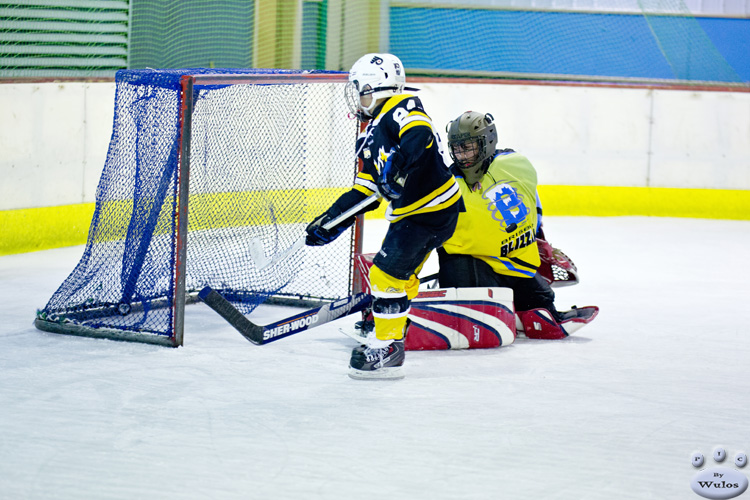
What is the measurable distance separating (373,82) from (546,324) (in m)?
1.30

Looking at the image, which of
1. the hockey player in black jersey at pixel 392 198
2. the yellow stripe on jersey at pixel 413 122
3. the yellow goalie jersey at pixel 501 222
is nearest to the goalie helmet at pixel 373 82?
the hockey player in black jersey at pixel 392 198

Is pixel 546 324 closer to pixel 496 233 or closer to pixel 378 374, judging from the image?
pixel 496 233

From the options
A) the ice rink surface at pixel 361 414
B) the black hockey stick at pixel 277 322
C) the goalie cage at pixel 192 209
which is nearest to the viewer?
the ice rink surface at pixel 361 414

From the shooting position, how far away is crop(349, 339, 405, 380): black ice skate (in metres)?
3.40

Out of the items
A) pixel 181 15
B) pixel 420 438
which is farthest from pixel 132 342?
pixel 181 15

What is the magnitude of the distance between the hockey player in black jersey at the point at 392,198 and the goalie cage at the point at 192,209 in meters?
0.62

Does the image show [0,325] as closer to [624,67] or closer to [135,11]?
[135,11]

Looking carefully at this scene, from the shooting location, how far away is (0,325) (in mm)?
3986

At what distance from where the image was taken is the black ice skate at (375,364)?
11.2 feet

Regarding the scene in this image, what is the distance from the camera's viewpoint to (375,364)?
3.41 meters

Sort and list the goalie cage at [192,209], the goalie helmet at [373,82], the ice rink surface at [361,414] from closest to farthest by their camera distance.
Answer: the ice rink surface at [361,414], the goalie helmet at [373,82], the goalie cage at [192,209]

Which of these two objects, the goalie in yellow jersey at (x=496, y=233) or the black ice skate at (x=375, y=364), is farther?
the goalie in yellow jersey at (x=496, y=233)

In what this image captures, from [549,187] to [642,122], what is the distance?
2.83ft

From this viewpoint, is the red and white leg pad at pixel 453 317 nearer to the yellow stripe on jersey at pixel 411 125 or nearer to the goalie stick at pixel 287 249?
the goalie stick at pixel 287 249
